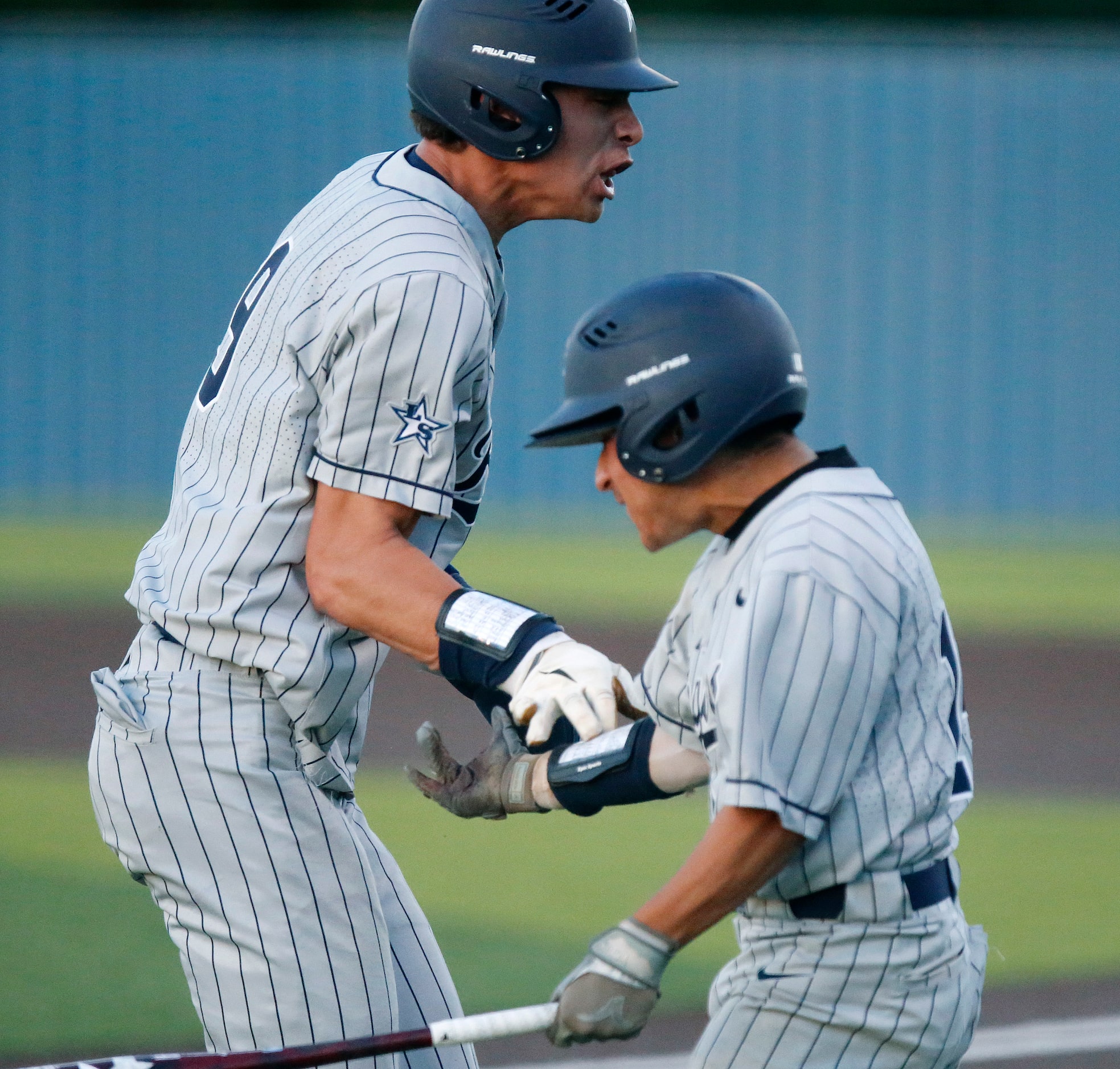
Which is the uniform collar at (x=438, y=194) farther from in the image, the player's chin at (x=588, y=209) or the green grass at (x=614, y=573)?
the green grass at (x=614, y=573)

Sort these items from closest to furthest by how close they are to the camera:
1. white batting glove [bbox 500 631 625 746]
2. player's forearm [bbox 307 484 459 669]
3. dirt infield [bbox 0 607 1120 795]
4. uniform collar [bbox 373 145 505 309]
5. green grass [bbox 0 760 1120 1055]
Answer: white batting glove [bbox 500 631 625 746] < player's forearm [bbox 307 484 459 669] < uniform collar [bbox 373 145 505 309] < green grass [bbox 0 760 1120 1055] < dirt infield [bbox 0 607 1120 795]

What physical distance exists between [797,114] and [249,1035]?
619 inches

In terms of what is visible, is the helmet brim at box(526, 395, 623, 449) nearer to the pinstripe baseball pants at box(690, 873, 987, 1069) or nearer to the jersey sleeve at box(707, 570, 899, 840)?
the jersey sleeve at box(707, 570, 899, 840)

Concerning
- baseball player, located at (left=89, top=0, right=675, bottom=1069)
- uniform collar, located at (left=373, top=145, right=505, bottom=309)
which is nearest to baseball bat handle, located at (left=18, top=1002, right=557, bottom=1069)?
baseball player, located at (left=89, top=0, right=675, bottom=1069)

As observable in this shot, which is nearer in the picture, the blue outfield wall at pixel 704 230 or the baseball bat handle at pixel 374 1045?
the baseball bat handle at pixel 374 1045

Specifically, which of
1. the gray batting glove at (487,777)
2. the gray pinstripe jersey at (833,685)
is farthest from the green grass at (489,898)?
the gray pinstripe jersey at (833,685)

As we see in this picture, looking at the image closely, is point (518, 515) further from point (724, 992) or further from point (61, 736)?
point (724, 992)

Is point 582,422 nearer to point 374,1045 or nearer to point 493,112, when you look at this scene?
point 493,112

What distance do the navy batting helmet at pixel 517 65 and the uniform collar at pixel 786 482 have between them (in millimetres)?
940

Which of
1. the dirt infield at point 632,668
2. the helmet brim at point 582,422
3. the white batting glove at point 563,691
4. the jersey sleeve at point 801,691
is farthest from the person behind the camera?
the dirt infield at point 632,668

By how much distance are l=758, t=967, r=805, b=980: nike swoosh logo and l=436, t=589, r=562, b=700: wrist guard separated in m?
0.69

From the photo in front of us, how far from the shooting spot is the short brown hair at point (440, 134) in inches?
128

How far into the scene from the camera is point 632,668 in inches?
399

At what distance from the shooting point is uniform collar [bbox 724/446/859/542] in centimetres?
260
